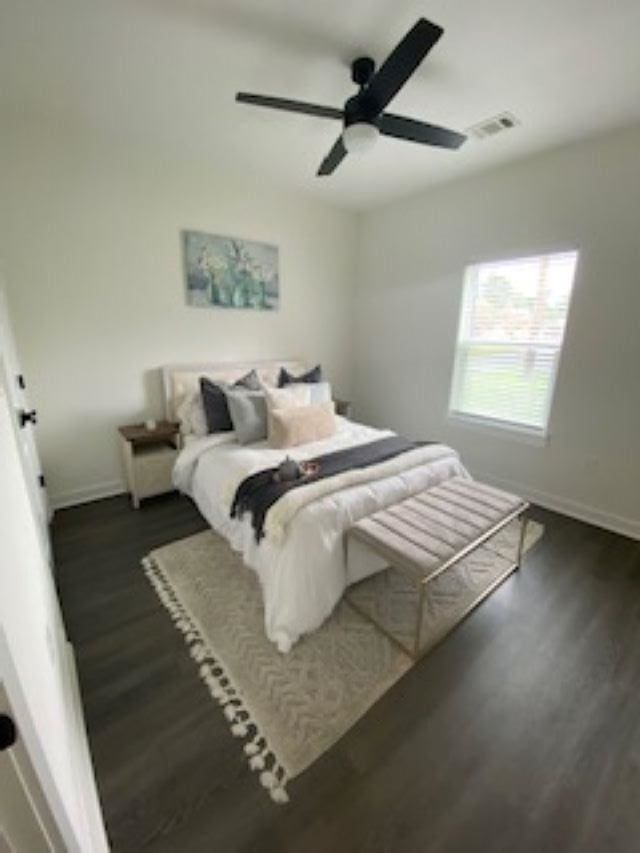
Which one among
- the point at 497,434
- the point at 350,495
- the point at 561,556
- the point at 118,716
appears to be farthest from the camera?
the point at 497,434

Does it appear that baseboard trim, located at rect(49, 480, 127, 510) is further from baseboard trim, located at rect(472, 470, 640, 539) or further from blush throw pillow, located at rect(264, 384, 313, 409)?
baseboard trim, located at rect(472, 470, 640, 539)

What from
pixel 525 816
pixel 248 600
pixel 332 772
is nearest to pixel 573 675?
pixel 525 816

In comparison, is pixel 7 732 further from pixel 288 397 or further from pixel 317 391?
pixel 317 391

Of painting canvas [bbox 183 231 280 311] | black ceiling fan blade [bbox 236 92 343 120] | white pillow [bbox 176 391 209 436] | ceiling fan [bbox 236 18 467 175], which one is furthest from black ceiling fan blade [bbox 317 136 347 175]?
white pillow [bbox 176 391 209 436]

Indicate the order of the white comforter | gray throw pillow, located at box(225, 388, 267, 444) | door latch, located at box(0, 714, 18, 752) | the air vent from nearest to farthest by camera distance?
1. door latch, located at box(0, 714, 18, 752)
2. the white comforter
3. the air vent
4. gray throw pillow, located at box(225, 388, 267, 444)

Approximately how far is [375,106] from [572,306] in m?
1.99

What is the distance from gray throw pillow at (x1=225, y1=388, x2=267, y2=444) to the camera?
2734 mm

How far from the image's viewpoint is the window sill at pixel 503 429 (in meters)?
3.13

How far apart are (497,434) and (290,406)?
189cm

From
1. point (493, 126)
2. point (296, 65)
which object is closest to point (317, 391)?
point (296, 65)

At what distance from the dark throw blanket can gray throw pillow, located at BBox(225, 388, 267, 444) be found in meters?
0.58

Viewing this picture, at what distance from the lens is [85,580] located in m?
2.20

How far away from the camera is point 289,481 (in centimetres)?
208

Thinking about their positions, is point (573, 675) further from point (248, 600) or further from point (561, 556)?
point (248, 600)
